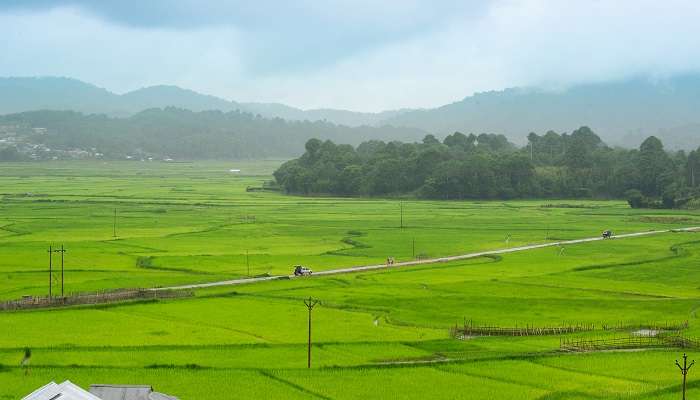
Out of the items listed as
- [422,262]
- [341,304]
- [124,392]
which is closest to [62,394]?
[124,392]

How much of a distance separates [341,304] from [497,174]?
86.0 metres

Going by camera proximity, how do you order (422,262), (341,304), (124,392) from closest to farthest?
(124,392) → (341,304) → (422,262)

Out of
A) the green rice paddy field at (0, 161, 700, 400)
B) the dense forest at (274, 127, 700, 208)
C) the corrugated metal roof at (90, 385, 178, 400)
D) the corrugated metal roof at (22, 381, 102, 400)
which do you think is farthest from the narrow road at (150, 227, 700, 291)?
the dense forest at (274, 127, 700, 208)

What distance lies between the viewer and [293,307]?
43.2m

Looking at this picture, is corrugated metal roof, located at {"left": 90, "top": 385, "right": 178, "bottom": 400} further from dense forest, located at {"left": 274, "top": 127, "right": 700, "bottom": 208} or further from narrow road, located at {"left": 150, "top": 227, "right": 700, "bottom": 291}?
dense forest, located at {"left": 274, "top": 127, "right": 700, "bottom": 208}

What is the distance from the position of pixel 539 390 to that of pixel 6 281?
31130 mm

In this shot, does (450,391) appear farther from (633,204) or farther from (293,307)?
(633,204)

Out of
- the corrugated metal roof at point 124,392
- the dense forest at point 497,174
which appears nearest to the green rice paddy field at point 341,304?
the corrugated metal roof at point 124,392

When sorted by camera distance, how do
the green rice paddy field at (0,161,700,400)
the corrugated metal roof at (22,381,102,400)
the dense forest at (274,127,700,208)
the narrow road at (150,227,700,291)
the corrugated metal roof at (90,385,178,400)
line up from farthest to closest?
1. the dense forest at (274,127,700,208)
2. the narrow road at (150,227,700,291)
3. the green rice paddy field at (0,161,700,400)
4. the corrugated metal roof at (90,385,178,400)
5. the corrugated metal roof at (22,381,102,400)

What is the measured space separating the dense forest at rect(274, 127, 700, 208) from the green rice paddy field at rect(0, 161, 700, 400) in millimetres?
27154

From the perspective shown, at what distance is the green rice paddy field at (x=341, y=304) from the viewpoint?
2964cm

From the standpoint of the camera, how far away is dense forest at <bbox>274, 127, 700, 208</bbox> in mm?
121000

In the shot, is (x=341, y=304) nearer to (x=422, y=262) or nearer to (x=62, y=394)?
(x=422, y=262)

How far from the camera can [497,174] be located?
417 feet
